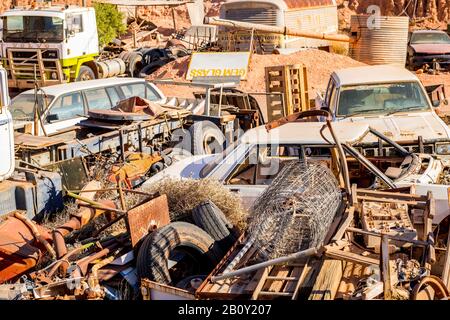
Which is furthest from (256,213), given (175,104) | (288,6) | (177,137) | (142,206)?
(288,6)

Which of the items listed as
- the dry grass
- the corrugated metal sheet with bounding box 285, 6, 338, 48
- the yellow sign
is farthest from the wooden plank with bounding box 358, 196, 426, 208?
the corrugated metal sheet with bounding box 285, 6, 338, 48

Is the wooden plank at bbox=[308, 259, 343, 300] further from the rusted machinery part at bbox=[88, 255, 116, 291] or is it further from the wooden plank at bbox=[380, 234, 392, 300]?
the rusted machinery part at bbox=[88, 255, 116, 291]

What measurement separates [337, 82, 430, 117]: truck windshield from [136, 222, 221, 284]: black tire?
4.62 meters

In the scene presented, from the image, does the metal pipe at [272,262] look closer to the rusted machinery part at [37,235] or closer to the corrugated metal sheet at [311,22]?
the rusted machinery part at [37,235]

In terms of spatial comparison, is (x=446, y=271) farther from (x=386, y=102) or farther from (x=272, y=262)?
(x=386, y=102)

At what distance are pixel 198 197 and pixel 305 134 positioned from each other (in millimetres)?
1602

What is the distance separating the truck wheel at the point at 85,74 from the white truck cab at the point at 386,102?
10750 millimetres

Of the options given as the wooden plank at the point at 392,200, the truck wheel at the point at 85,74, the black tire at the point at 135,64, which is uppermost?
the wooden plank at the point at 392,200

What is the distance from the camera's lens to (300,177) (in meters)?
7.39

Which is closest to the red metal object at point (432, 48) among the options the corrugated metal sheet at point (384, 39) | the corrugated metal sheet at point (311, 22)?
the corrugated metal sheet at point (384, 39)

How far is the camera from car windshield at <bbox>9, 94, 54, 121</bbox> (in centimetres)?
1302

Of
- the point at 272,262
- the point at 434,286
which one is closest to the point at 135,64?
the point at 272,262

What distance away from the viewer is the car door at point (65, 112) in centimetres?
1276

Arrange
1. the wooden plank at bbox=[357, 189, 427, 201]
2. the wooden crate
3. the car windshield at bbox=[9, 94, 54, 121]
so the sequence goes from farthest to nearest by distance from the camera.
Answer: the wooden crate, the car windshield at bbox=[9, 94, 54, 121], the wooden plank at bbox=[357, 189, 427, 201]
